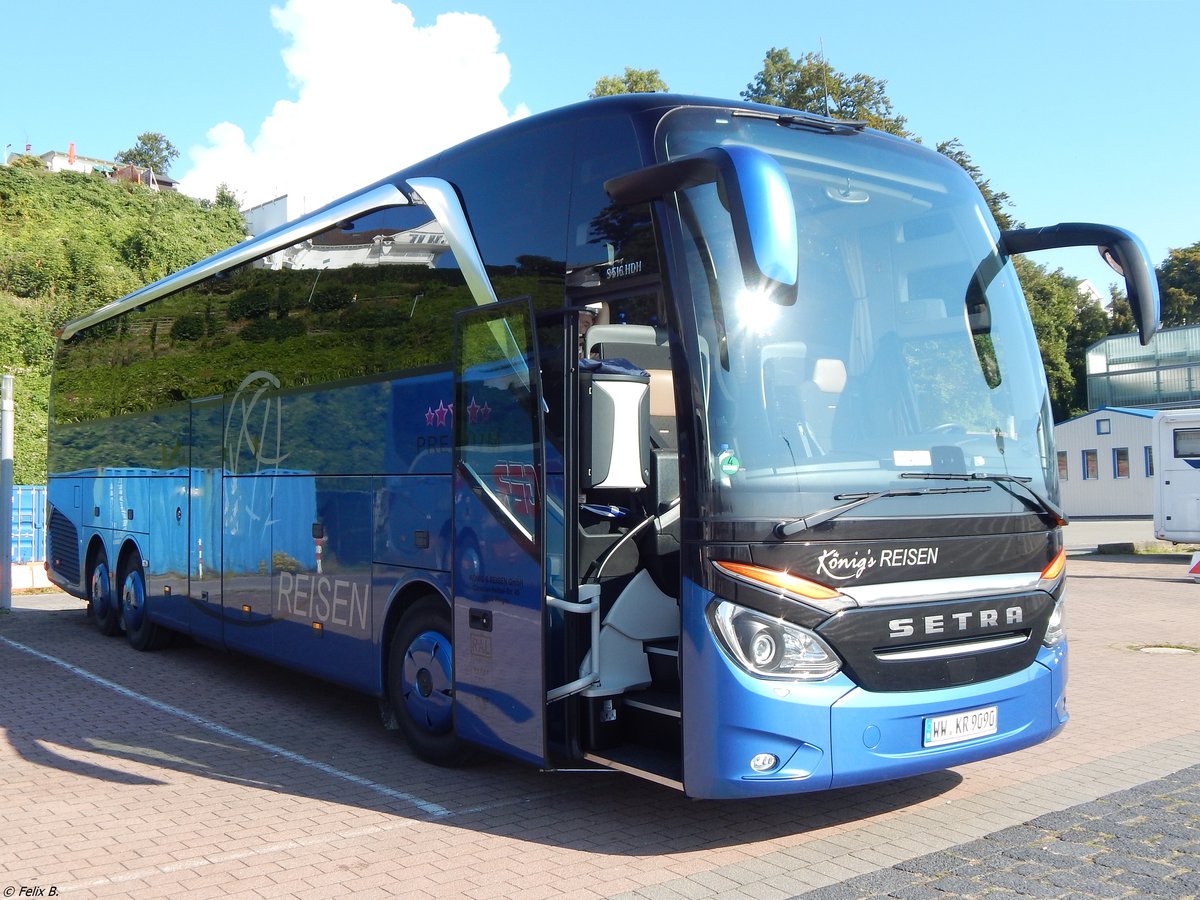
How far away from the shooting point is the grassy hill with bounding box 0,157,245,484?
114ft

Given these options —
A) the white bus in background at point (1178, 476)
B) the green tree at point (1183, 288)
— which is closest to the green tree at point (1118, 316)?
the green tree at point (1183, 288)

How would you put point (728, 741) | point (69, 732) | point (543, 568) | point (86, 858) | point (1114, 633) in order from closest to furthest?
point (728, 741)
point (86, 858)
point (543, 568)
point (69, 732)
point (1114, 633)

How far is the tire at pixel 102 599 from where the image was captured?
13805 millimetres

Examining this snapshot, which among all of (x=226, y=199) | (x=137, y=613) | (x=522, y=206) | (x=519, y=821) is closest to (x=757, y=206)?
(x=522, y=206)

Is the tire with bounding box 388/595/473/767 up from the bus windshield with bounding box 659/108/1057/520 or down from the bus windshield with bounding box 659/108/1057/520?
down

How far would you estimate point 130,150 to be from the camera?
110 meters

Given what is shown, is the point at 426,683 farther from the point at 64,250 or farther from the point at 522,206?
the point at 64,250

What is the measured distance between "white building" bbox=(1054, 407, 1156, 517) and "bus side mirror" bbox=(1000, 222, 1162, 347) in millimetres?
38248

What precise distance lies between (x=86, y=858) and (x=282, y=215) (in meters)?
55.6

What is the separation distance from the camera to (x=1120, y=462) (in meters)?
43.7

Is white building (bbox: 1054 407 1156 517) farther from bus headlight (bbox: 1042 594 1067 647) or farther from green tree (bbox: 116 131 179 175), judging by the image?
green tree (bbox: 116 131 179 175)

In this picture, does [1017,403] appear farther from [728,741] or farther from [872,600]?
[728,741]

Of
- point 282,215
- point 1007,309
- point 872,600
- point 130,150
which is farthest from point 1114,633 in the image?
point 130,150

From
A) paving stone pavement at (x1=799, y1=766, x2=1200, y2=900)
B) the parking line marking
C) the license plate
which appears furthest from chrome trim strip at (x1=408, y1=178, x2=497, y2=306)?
paving stone pavement at (x1=799, y1=766, x2=1200, y2=900)
